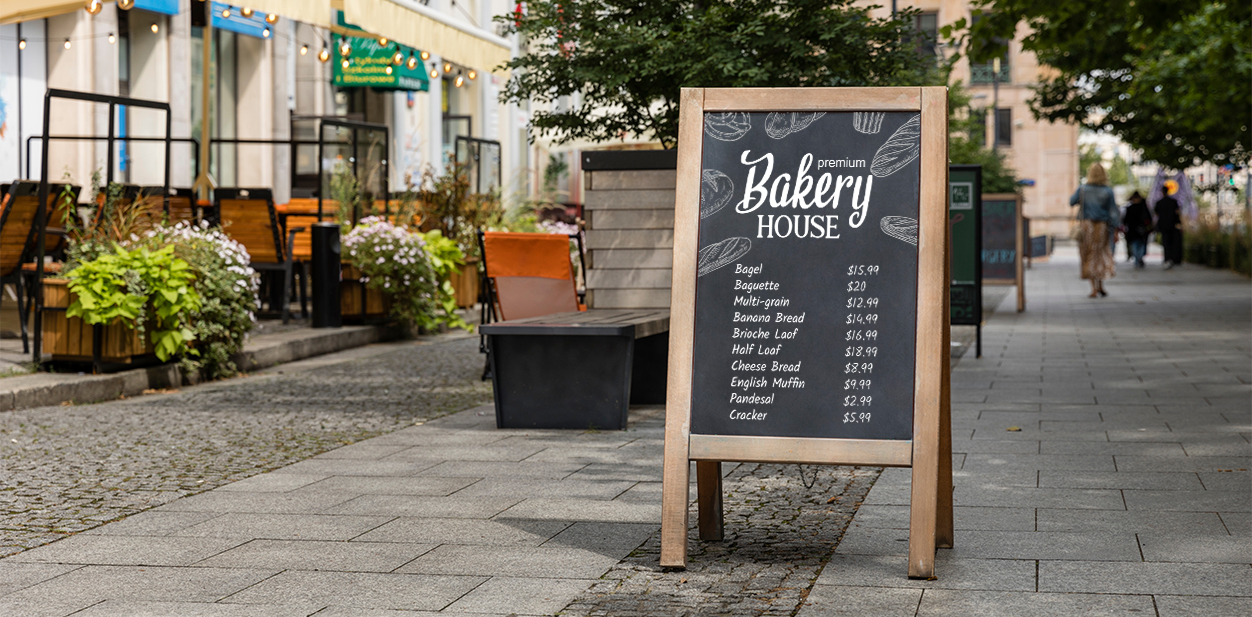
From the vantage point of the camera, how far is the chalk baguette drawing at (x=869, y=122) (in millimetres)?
4387

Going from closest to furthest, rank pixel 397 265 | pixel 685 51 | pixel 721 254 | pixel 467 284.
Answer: pixel 721 254, pixel 685 51, pixel 397 265, pixel 467 284

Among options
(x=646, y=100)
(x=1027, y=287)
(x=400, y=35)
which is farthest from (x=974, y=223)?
(x=1027, y=287)

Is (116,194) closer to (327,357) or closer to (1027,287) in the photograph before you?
(327,357)

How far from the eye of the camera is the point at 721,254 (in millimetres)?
4414

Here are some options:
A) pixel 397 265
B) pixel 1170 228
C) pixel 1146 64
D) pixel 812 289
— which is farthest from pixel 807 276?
pixel 1170 228

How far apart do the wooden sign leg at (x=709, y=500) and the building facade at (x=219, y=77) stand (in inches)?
245

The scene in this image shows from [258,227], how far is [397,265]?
132cm

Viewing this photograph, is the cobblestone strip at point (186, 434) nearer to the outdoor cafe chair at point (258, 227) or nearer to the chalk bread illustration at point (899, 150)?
the outdoor cafe chair at point (258, 227)

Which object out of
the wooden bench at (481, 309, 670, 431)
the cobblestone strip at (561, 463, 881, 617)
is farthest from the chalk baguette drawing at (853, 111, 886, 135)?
the wooden bench at (481, 309, 670, 431)

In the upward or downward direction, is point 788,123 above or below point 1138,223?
below

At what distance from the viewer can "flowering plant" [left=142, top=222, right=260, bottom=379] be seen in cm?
928

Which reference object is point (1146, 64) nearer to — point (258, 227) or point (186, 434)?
point (258, 227)

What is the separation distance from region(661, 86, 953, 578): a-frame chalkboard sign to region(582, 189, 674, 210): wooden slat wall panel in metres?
4.32

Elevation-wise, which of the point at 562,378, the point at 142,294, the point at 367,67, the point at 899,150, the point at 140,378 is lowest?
the point at 140,378
